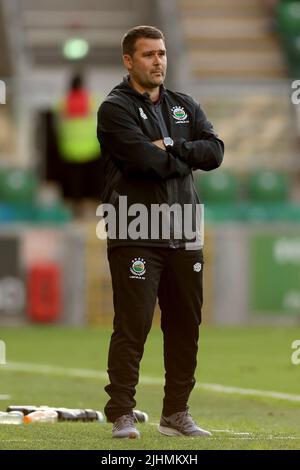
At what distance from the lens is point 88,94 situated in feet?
74.5

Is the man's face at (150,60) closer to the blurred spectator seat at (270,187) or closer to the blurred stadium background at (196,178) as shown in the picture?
the blurred stadium background at (196,178)

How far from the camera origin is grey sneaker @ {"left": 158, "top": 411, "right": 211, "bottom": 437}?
839cm

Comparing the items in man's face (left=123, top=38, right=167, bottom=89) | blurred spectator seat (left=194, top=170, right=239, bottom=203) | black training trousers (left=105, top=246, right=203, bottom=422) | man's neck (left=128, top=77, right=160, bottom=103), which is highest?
blurred spectator seat (left=194, top=170, right=239, bottom=203)

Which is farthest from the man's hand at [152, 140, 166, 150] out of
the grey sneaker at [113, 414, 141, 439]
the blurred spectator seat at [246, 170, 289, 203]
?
the blurred spectator seat at [246, 170, 289, 203]

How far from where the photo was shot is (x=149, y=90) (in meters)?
8.34

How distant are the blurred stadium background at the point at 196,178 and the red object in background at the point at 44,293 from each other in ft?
0.04

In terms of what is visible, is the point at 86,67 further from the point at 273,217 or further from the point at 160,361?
the point at 160,361

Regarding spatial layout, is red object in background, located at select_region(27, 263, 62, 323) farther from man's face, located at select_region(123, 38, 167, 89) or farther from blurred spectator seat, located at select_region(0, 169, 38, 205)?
man's face, located at select_region(123, 38, 167, 89)

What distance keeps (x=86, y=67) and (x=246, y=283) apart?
742 cm

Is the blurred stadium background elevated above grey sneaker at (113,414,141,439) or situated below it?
above

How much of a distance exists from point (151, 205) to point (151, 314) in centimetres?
56

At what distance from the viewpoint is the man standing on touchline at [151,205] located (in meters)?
8.16

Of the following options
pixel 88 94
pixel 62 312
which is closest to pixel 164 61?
pixel 62 312

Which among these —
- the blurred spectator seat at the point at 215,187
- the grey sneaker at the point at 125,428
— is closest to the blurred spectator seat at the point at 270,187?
the blurred spectator seat at the point at 215,187
